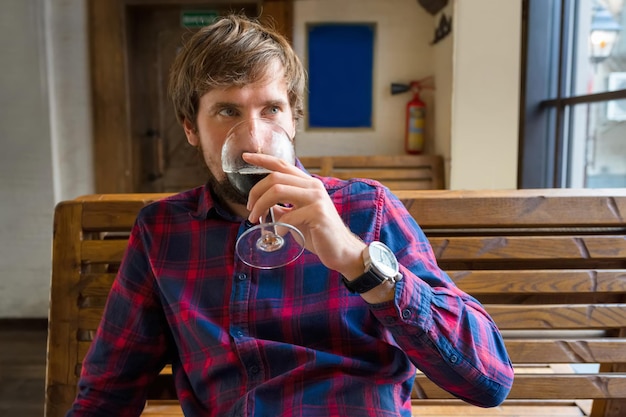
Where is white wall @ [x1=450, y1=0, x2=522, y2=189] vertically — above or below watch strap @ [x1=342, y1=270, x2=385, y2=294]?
above

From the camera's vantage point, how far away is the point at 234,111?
98 cm

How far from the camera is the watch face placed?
0.79m

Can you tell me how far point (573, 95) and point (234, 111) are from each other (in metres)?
1.79

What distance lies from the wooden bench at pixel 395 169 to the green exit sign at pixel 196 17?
3.81ft

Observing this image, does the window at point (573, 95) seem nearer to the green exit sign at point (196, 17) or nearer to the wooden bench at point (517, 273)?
the wooden bench at point (517, 273)

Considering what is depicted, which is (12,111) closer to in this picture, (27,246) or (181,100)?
(27,246)

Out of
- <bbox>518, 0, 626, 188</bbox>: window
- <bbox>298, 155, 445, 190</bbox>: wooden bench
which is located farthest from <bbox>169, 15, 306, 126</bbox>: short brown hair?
<bbox>298, 155, 445, 190</bbox>: wooden bench

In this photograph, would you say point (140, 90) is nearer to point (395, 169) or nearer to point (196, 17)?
point (196, 17)

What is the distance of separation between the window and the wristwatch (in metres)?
1.47

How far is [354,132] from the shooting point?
3289 millimetres

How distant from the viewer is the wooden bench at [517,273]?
1.20m

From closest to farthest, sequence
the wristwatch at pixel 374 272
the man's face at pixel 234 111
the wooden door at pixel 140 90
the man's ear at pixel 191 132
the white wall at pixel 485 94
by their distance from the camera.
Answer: the wristwatch at pixel 374 272 → the man's face at pixel 234 111 → the man's ear at pixel 191 132 → the white wall at pixel 485 94 → the wooden door at pixel 140 90

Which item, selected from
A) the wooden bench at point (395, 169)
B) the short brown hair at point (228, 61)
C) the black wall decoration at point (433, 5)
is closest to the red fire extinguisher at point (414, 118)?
the wooden bench at point (395, 169)

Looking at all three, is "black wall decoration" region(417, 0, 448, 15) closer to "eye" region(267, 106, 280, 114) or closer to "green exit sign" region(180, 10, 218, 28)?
"green exit sign" region(180, 10, 218, 28)
